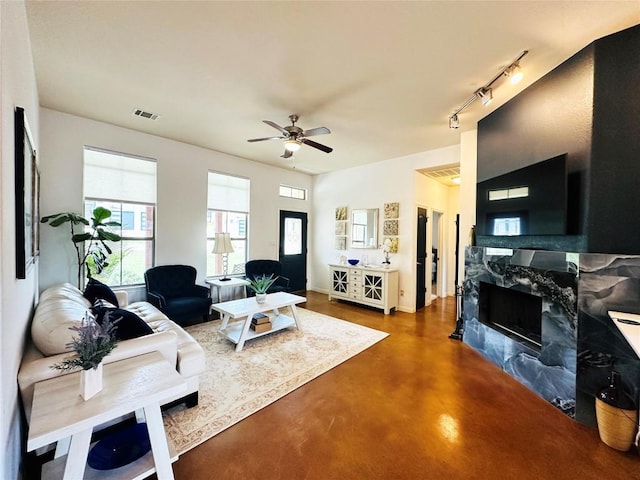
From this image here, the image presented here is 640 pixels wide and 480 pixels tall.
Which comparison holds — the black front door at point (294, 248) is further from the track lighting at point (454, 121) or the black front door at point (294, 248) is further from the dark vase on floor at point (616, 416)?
the dark vase on floor at point (616, 416)

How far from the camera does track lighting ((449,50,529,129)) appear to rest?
7.93 feet

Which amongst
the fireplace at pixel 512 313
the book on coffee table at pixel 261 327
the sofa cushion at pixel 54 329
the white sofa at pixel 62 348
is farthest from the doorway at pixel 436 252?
the sofa cushion at pixel 54 329

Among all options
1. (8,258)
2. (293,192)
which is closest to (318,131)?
(8,258)

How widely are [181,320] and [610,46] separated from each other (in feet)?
17.4

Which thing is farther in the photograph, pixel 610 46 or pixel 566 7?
pixel 610 46

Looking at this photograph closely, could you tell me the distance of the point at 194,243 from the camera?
4.77 m

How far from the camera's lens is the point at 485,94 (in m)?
2.79

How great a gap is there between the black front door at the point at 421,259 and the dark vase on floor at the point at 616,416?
3.24m

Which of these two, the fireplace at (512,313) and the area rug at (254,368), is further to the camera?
the fireplace at (512,313)

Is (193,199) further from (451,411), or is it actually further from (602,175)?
(602,175)

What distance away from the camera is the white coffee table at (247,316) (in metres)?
3.27

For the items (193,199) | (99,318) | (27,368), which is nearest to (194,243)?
(193,199)

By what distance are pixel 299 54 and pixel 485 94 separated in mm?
1982

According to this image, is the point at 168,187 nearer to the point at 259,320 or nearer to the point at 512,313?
the point at 259,320
